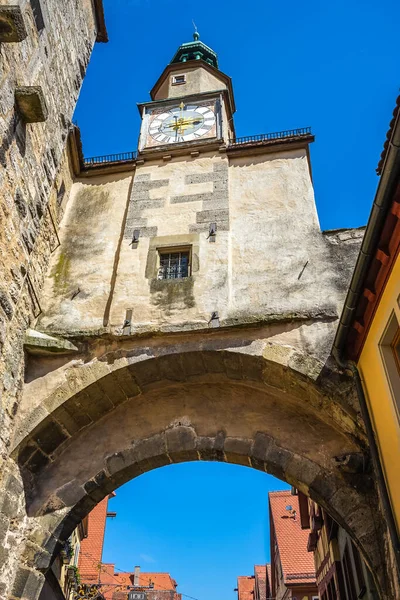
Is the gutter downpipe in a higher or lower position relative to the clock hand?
lower

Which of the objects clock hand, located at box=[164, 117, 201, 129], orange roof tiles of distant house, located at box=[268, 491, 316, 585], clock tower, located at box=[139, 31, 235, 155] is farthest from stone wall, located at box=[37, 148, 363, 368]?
orange roof tiles of distant house, located at box=[268, 491, 316, 585]

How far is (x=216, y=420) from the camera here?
A: 6.19 m

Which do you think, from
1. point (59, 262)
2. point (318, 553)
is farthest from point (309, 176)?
point (318, 553)

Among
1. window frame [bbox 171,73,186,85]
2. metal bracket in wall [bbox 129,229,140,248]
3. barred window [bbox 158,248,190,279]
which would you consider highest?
window frame [bbox 171,73,186,85]

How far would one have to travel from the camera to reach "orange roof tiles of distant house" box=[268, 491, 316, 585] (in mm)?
13789

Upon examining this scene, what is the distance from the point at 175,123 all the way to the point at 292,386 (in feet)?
19.0

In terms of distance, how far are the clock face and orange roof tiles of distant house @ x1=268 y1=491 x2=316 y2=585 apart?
11.5m

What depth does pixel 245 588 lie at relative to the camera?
29.5 meters

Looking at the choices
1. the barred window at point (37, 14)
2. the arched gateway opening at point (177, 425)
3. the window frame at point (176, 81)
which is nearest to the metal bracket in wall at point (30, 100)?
the barred window at point (37, 14)

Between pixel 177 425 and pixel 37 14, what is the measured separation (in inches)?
211

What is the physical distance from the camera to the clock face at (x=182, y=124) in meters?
8.97

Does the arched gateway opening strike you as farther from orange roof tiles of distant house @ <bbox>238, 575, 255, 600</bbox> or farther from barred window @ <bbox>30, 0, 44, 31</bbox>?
orange roof tiles of distant house @ <bbox>238, 575, 255, 600</bbox>

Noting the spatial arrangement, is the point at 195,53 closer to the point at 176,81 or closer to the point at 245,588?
the point at 176,81

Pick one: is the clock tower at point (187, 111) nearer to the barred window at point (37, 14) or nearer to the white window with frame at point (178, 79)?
the white window with frame at point (178, 79)
